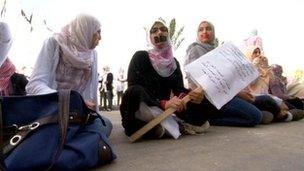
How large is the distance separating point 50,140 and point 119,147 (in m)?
1.41

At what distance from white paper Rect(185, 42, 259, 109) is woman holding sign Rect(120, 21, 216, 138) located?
0.13 meters

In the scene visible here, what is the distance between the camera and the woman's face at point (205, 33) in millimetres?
5930

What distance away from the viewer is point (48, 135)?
115 inches

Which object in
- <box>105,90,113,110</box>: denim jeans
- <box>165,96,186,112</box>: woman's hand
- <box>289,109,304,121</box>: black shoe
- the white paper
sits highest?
the white paper

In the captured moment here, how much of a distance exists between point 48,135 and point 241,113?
3261 mm

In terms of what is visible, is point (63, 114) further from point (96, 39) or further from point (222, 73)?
point (222, 73)

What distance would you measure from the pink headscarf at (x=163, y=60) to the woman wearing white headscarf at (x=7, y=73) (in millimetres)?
1570

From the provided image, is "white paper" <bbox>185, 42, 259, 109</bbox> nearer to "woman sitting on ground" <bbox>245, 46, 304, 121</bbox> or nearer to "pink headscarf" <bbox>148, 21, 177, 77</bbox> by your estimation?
"pink headscarf" <bbox>148, 21, 177, 77</bbox>

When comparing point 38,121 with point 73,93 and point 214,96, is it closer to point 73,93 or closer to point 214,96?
point 73,93

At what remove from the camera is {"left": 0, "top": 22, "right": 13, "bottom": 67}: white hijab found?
5.29 metres

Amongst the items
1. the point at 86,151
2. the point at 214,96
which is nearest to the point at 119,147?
the point at 214,96

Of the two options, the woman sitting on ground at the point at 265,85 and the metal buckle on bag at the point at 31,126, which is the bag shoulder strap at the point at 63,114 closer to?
the metal buckle on bag at the point at 31,126

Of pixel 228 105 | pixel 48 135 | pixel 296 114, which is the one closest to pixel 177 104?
pixel 228 105

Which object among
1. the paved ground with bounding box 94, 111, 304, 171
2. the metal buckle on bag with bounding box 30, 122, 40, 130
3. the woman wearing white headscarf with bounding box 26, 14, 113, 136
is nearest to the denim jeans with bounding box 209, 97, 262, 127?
the paved ground with bounding box 94, 111, 304, 171
